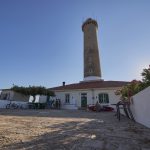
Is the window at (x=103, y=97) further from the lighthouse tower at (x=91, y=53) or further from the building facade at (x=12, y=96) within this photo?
the building facade at (x=12, y=96)

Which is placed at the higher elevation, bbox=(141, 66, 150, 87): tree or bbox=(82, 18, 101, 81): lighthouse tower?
bbox=(82, 18, 101, 81): lighthouse tower

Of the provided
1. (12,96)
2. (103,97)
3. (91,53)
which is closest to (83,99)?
(103,97)

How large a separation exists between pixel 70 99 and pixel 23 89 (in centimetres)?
744

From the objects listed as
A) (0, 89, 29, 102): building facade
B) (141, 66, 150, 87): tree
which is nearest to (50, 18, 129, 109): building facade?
(0, 89, 29, 102): building facade

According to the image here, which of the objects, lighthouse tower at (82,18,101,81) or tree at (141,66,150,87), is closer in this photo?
tree at (141,66,150,87)

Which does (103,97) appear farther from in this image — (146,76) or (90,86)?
(146,76)

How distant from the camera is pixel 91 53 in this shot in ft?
106

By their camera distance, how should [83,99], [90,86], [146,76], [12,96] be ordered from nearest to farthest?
[146,76] → [83,99] → [90,86] → [12,96]

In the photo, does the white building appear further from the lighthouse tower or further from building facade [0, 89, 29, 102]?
building facade [0, 89, 29, 102]

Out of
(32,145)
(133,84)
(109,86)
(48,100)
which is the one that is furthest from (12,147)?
(48,100)

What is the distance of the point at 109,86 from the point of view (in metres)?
25.6

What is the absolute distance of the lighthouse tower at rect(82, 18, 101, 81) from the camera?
31.3 meters

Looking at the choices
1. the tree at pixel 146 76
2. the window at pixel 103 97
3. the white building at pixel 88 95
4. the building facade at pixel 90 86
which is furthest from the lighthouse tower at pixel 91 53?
the tree at pixel 146 76

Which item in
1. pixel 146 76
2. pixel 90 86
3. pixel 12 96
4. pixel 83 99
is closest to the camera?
pixel 146 76
